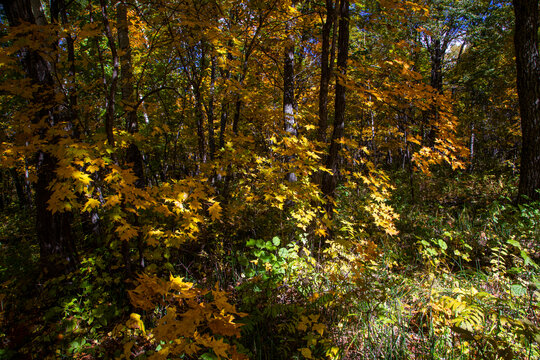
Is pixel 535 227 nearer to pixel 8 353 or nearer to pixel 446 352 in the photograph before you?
pixel 446 352

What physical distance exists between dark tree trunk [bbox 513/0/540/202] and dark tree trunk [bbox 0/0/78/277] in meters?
8.58

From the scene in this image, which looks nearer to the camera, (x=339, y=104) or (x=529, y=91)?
(x=339, y=104)

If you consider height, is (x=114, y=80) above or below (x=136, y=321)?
above

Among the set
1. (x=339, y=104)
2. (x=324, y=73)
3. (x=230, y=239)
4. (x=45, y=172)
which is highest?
(x=324, y=73)

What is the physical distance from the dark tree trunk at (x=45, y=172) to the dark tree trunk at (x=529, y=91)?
858 centimetres

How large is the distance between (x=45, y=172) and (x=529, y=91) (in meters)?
9.14

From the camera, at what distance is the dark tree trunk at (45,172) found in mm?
3219

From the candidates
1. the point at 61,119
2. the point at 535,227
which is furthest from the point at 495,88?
the point at 61,119

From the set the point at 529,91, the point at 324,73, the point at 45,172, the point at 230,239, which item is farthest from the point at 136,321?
the point at 529,91

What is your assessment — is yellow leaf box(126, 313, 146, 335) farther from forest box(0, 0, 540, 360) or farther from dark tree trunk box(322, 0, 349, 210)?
dark tree trunk box(322, 0, 349, 210)

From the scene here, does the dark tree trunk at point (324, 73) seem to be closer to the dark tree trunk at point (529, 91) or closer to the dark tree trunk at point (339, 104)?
the dark tree trunk at point (339, 104)

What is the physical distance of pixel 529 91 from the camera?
5.12m

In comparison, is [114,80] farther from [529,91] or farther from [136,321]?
[529,91]

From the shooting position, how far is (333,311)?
2.77 m
